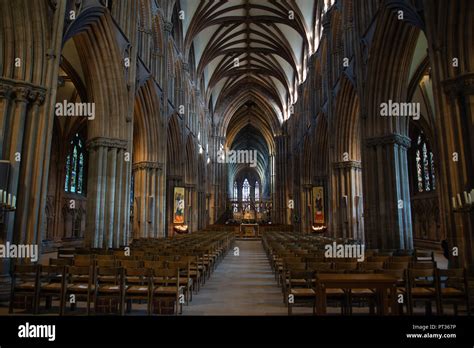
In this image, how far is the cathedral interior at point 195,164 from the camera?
6199 millimetres

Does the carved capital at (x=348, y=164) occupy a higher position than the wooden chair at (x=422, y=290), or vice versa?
the carved capital at (x=348, y=164)

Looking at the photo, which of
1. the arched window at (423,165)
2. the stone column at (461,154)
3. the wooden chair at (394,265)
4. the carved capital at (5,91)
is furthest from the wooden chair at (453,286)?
the arched window at (423,165)

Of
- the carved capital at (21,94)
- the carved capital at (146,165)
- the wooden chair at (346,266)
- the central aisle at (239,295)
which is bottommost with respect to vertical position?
the central aisle at (239,295)

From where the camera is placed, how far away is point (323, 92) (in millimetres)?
23078

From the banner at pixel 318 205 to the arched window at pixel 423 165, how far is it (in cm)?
730

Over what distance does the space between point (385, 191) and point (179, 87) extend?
18265 mm

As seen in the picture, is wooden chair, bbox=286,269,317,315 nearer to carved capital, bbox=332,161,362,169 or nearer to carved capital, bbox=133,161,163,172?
carved capital, bbox=332,161,362,169

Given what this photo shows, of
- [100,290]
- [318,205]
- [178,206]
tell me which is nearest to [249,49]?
[178,206]

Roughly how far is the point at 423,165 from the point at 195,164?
18628mm

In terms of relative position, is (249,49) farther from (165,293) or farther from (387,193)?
(165,293)

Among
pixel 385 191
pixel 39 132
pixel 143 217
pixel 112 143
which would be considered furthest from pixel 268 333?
pixel 143 217

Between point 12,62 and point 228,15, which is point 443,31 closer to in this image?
point 12,62

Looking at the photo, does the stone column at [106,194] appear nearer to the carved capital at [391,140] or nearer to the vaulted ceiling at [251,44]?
the carved capital at [391,140]

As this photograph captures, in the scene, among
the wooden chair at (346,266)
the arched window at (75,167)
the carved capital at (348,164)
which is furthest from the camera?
the arched window at (75,167)
